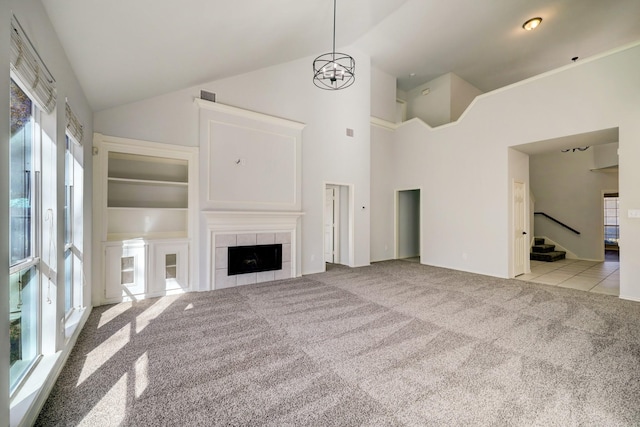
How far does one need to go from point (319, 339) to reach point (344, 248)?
→ 13.3 ft

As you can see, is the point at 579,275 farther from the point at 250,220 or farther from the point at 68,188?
the point at 68,188

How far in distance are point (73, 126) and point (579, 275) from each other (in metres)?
8.45

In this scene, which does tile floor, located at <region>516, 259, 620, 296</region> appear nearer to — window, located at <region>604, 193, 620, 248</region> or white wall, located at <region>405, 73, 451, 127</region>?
window, located at <region>604, 193, 620, 248</region>

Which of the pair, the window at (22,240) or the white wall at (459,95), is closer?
the window at (22,240)

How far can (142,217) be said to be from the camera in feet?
14.0

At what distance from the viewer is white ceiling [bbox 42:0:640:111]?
220cm

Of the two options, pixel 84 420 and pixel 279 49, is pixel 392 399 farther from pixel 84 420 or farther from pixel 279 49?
pixel 279 49

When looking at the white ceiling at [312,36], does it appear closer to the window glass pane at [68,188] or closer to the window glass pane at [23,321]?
the window glass pane at [68,188]

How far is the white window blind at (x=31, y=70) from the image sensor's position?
4.71ft

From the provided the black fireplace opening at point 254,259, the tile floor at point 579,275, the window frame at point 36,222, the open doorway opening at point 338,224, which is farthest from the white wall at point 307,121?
the tile floor at point 579,275

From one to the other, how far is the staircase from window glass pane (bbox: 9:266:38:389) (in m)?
9.66

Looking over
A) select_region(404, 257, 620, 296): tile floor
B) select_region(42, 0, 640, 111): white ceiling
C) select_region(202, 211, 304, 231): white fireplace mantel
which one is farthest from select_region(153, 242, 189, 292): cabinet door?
select_region(404, 257, 620, 296): tile floor

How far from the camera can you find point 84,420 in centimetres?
163

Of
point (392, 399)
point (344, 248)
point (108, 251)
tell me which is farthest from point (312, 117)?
point (392, 399)
